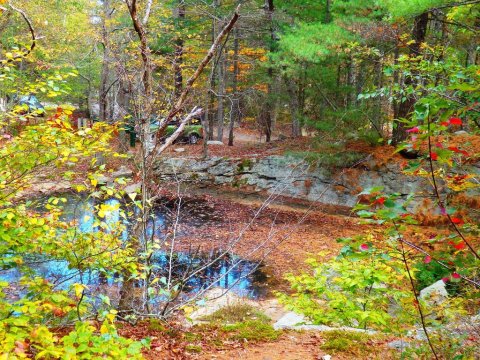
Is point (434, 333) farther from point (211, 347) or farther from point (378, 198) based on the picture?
point (378, 198)

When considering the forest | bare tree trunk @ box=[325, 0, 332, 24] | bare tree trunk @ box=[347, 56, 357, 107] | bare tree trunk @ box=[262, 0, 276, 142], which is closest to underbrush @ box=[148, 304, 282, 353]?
the forest

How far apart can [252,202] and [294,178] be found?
1.74m

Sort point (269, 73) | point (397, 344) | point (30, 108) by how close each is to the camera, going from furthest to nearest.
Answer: point (269, 73), point (30, 108), point (397, 344)

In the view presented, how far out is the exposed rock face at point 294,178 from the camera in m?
12.7

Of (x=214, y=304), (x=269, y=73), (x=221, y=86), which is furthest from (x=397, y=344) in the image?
(x=269, y=73)

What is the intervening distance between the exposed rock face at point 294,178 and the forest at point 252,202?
0.25 feet

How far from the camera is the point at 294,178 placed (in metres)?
13.1

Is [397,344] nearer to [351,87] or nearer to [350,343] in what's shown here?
[350,343]

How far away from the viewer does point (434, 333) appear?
3318 mm

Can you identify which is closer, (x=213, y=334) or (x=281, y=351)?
(x=281, y=351)

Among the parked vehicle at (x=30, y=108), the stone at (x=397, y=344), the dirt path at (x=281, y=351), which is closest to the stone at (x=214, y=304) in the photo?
the dirt path at (x=281, y=351)

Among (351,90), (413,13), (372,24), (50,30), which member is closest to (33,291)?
(413,13)

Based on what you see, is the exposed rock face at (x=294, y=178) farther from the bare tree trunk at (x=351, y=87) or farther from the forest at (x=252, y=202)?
the bare tree trunk at (x=351, y=87)

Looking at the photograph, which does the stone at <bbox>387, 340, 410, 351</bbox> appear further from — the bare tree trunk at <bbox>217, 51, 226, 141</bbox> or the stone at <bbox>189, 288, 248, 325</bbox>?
the bare tree trunk at <bbox>217, 51, 226, 141</bbox>
